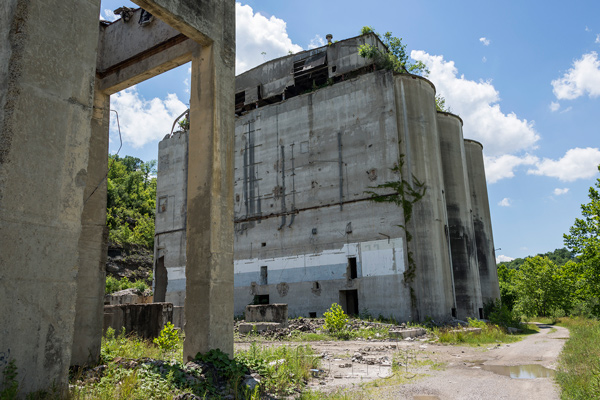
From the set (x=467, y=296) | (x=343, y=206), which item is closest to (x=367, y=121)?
(x=343, y=206)

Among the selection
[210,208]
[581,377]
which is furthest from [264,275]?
[581,377]

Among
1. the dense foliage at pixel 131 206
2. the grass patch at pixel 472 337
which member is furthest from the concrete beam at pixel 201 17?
the dense foliage at pixel 131 206

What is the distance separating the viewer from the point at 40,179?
5.00 metres

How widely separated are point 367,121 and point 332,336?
43.7 ft

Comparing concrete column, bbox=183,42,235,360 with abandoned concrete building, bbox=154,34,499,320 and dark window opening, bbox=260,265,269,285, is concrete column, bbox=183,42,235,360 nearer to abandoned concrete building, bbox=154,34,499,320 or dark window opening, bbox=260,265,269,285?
abandoned concrete building, bbox=154,34,499,320

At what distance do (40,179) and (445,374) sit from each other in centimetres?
845

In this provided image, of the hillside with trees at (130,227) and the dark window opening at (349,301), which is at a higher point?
the hillside with trees at (130,227)

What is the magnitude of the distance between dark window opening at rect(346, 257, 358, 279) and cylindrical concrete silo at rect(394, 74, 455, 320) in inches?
127

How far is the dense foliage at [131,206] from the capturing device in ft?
162

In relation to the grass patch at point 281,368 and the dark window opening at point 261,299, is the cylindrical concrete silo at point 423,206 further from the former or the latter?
the grass patch at point 281,368

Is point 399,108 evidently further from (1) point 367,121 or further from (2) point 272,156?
(2) point 272,156

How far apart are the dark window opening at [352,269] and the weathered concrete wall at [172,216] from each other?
12.7m

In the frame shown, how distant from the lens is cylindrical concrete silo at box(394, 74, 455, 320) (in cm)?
2309

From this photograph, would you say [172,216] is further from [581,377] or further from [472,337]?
[581,377]
